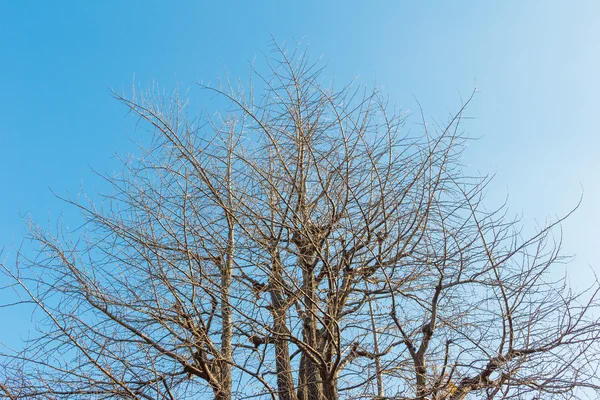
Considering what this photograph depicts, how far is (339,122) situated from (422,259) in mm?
1198

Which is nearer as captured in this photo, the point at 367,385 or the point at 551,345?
the point at 551,345

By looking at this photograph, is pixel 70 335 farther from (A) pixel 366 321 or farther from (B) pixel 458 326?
(B) pixel 458 326

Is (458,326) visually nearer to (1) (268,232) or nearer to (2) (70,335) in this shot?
(1) (268,232)

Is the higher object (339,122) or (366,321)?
(339,122)

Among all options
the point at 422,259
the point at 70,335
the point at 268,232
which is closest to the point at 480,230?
the point at 422,259

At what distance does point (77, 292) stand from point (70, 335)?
1.44ft

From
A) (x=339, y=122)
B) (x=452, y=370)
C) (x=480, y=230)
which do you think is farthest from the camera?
(x=339, y=122)

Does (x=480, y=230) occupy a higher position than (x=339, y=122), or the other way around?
(x=339, y=122)

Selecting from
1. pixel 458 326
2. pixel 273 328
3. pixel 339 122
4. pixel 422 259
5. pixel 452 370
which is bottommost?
pixel 452 370

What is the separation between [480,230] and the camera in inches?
148

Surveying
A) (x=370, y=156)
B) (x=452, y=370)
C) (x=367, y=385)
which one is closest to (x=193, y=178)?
(x=370, y=156)

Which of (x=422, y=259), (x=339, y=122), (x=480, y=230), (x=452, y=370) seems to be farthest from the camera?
(x=422, y=259)

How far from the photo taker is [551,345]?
364cm

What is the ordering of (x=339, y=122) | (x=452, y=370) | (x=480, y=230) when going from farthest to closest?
(x=339, y=122) < (x=480, y=230) < (x=452, y=370)
